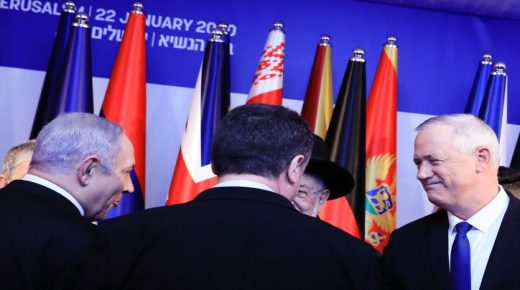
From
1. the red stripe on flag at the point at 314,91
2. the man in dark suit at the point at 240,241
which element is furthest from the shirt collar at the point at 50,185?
the red stripe on flag at the point at 314,91

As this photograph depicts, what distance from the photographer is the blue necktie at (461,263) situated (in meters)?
2.60

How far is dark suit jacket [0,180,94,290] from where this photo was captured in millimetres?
1955

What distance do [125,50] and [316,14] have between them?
123 centimetres

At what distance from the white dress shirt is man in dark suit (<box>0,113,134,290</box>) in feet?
3.79

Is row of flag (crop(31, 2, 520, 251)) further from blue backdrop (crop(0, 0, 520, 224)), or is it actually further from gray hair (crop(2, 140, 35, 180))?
gray hair (crop(2, 140, 35, 180))

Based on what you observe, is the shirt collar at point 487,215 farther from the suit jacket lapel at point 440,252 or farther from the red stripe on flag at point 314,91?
the red stripe on flag at point 314,91

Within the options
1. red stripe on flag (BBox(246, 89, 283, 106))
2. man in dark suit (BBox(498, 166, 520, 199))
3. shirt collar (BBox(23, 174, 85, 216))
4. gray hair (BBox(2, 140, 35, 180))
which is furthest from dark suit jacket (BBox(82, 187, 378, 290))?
red stripe on flag (BBox(246, 89, 283, 106))

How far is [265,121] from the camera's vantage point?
6.26 ft

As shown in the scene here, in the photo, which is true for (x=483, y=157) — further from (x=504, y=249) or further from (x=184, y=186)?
(x=184, y=186)

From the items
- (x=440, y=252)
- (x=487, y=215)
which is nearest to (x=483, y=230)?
(x=487, y=215)

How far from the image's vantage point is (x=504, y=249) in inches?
102

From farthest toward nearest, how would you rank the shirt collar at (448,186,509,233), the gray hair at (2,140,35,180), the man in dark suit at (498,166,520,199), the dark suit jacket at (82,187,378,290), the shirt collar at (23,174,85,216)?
the man in dark suit at (498,166,520,199) < the gray hair at (2,140,35,180) < the shirt collar at (448,186,509,233) < the shirt collar at (23,174,85,216) < the dark suit jacket at (82,187,378,290)

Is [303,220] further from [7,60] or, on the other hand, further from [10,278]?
[7,60]

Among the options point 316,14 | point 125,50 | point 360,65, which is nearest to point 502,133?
point 360,65
